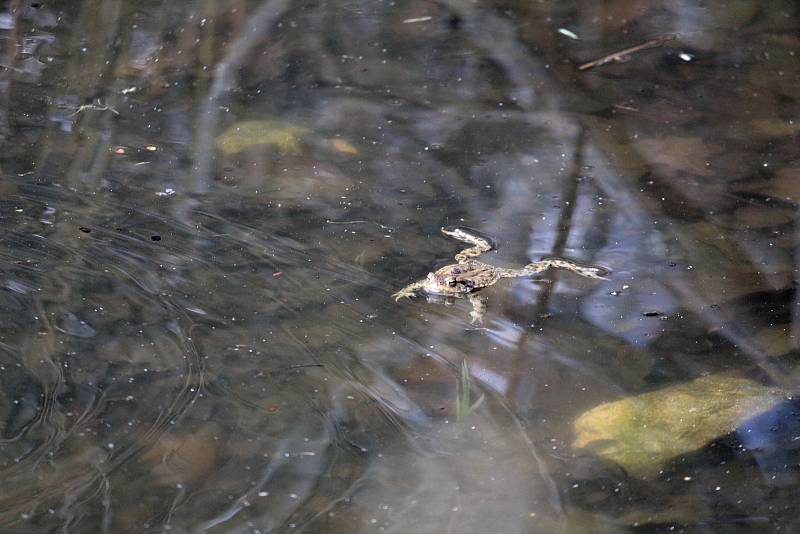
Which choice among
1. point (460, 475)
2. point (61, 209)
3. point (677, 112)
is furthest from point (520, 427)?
point (677, 112)

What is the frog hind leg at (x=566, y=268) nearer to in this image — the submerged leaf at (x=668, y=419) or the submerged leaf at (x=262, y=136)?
the submerged leaf at (x=668, y=419)

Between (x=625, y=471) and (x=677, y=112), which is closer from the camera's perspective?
(x=625, y=471)

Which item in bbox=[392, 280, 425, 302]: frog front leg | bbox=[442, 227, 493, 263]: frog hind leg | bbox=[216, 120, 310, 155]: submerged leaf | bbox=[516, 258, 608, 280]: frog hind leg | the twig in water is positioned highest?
bbox=[216, 120, 310, 155]: submerged leaf

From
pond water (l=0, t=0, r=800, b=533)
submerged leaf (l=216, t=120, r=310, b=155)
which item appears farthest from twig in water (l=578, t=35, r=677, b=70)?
submerged leaf (l=216, t=120, r=310, b=155)

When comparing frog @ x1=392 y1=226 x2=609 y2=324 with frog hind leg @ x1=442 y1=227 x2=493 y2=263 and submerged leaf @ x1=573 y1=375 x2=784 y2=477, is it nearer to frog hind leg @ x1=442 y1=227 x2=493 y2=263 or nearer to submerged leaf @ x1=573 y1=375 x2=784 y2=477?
frog hind leg @ x1=442 y1=227 x2=493 y2=263

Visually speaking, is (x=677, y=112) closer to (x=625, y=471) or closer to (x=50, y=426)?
(x=625, y=471)

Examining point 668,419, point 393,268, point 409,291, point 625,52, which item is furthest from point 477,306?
point 625,52

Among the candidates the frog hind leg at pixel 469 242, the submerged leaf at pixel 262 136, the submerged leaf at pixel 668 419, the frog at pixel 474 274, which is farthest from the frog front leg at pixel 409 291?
the submerged leaf at pixel 262 136
